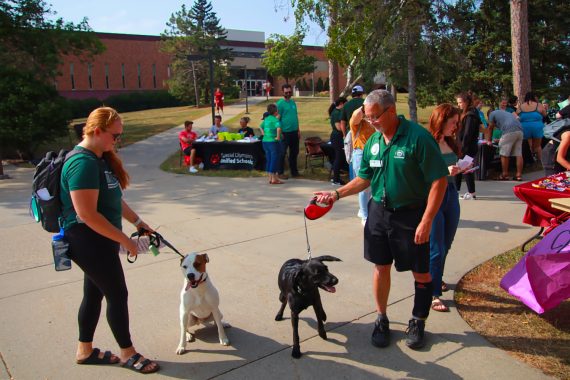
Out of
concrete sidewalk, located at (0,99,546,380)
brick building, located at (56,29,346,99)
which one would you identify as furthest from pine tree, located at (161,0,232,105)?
concrete sidewalk, located at (0,99,546,380)

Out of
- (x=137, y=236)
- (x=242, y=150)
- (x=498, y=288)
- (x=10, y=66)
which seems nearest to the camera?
(x=137, y=236)

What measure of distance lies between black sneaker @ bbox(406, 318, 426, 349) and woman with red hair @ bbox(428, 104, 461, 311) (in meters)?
0.57

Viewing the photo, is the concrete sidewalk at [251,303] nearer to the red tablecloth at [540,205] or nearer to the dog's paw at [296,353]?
the dog's paw at [296,353]

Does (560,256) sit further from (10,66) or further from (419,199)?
(10,66)

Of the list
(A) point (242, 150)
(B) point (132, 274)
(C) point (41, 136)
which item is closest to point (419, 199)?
(B) point (132, 274)

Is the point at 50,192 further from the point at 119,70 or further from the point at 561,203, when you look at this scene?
the point at 119,70

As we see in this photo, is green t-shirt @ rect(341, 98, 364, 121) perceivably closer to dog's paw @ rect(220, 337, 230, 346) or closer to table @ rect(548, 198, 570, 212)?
table @ rect(548, 198, 570, 212)

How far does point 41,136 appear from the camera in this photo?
14.0 m

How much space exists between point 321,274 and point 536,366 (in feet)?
4.95

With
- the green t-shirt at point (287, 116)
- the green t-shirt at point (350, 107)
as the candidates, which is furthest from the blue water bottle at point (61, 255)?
the green t-shirt at point (287, 116)

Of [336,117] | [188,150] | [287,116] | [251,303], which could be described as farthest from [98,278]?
[188,150]

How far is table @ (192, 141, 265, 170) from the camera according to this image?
11125 mm

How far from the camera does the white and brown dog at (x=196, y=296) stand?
10.6 feet

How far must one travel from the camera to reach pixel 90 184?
2.68m
